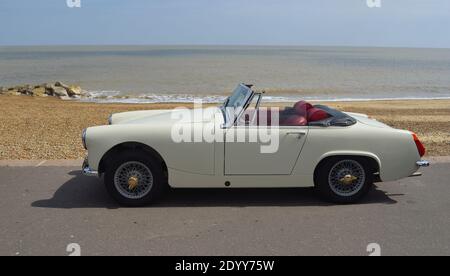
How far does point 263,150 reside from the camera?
16.1ft

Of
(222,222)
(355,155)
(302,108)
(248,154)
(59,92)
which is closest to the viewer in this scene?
(222,222)

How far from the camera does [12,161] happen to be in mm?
6895

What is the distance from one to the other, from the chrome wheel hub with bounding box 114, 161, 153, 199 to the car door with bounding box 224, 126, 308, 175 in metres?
0.88

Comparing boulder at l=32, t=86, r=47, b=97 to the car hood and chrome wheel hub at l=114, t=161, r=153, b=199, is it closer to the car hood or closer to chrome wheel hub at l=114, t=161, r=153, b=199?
the car hood

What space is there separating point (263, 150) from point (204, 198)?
0.95m

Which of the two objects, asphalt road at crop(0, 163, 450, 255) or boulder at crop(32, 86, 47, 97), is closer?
asphalt road at crop(0, 163, 450, 255)

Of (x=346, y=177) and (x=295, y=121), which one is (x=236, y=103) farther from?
(x=346, y=177)

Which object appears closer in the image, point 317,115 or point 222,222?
point 222,222

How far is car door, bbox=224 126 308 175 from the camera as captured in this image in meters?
4.88

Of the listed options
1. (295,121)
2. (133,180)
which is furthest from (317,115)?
(133,180)

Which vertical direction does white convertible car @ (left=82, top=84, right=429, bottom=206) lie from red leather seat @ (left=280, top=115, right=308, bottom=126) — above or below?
below

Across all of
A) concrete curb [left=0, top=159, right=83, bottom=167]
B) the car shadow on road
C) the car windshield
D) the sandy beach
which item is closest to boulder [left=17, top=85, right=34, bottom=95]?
the sandy beach

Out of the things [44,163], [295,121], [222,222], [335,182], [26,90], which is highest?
[295,121]
